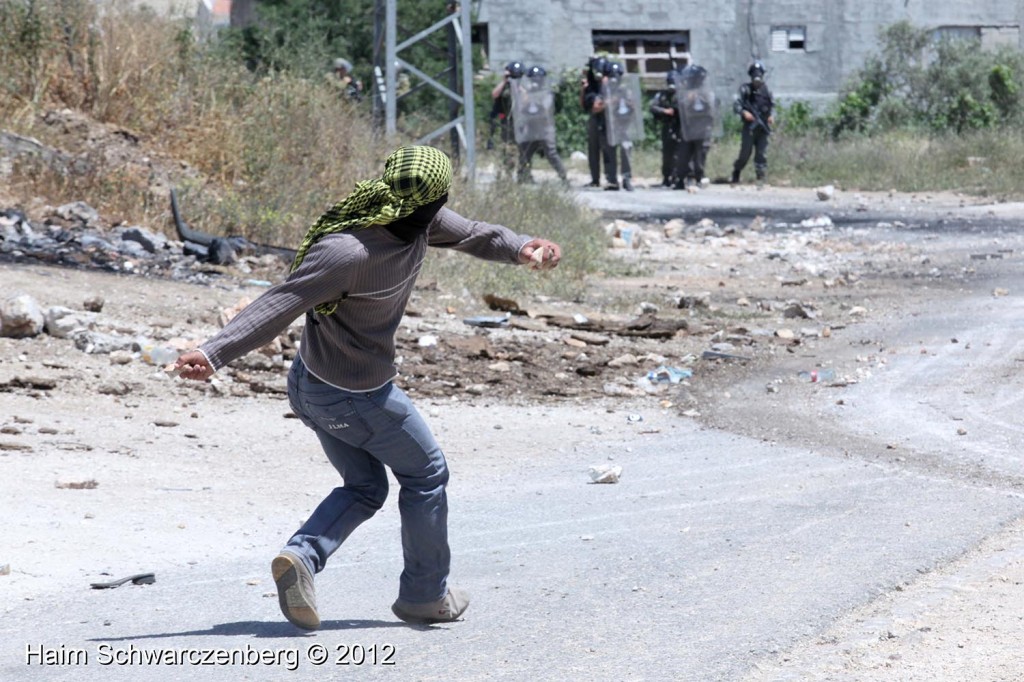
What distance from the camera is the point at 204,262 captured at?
12008 mm

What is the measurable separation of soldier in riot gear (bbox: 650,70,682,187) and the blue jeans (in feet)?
70.5

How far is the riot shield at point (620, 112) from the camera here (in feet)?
82.3

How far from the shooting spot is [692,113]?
25.4 metres

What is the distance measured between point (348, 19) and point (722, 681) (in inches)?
1284

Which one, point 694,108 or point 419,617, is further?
point 694,108

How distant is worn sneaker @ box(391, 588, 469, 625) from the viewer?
180 inches

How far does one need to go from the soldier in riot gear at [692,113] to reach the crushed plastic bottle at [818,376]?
635 inches

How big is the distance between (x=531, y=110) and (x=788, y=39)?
14824 mm

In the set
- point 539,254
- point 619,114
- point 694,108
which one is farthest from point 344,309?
point 694,108

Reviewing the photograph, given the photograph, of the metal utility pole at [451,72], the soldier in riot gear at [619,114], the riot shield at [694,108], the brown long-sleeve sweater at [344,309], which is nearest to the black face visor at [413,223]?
the brown long-sleeve sweater at [344,309]

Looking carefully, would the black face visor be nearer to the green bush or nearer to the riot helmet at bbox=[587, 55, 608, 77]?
the riot helmet at bbox=[587, 55, 608, 77]

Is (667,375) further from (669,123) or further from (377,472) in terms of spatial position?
(669,123)

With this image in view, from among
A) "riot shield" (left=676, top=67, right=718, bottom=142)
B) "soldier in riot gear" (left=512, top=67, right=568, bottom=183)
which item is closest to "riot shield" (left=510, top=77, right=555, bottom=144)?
"soldier in riot gear" (left=512, top=67, right=568, bottom=183)

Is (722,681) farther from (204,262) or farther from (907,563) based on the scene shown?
(204,262)
